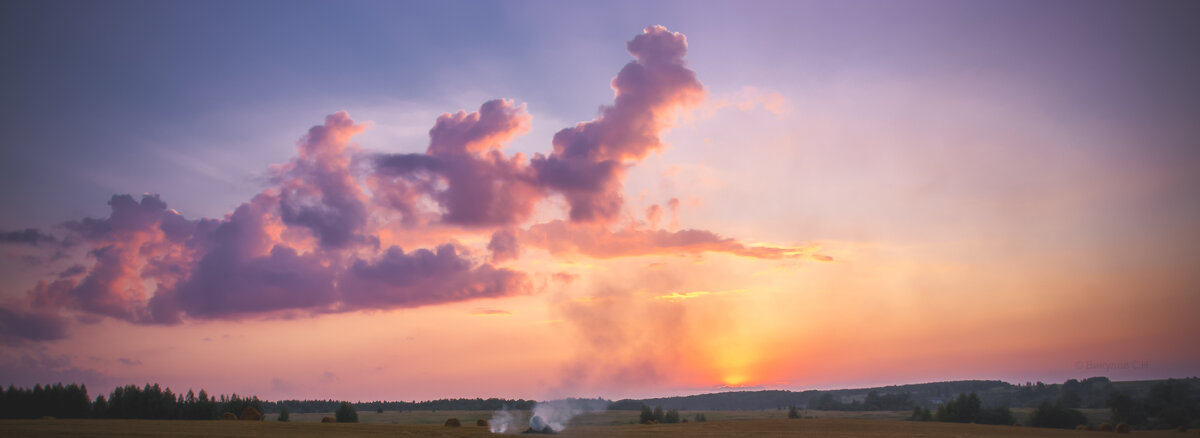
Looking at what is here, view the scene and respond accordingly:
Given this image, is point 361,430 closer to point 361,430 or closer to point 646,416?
point 361,430

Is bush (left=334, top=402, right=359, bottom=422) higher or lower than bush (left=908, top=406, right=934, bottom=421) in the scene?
higher

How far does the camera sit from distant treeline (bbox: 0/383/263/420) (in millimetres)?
71438

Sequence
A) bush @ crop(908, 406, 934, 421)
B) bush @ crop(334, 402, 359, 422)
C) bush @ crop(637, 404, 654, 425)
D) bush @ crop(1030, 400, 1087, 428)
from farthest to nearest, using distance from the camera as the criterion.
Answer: bush @ crop(908, 406, 934, 421) → bush @ crop(637, 404, 654, 425) → bush @ crop(1030, 400, 1087, 428) → bush @ crop(334, 402, 359, 422)

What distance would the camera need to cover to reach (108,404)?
77.4m

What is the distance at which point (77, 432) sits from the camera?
42.2m

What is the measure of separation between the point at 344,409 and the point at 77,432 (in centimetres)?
5397

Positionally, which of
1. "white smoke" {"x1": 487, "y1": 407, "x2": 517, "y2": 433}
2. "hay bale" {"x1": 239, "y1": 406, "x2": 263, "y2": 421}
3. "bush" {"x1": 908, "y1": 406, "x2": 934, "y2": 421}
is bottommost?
"bush" {"x1": 908, "y1": 406, "x2": 934, "y2": 421}

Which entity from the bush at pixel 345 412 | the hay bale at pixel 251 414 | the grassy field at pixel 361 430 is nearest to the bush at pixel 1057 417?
the grassy field at pixel 361 430

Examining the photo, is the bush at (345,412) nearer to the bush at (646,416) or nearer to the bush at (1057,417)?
the bush at (646,416)

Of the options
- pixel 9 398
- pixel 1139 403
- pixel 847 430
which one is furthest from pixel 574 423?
pixel 1139 403

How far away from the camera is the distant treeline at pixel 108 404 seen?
71.4m

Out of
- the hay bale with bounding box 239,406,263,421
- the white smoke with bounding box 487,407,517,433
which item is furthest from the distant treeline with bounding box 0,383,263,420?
the white smoke with bounding box 487,407,517,433

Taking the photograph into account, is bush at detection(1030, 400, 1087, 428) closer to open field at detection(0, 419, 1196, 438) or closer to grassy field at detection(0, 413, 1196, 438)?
open field at detection(0, 419, 1196, 438)

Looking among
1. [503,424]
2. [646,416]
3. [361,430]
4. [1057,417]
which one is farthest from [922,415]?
[361,430]
